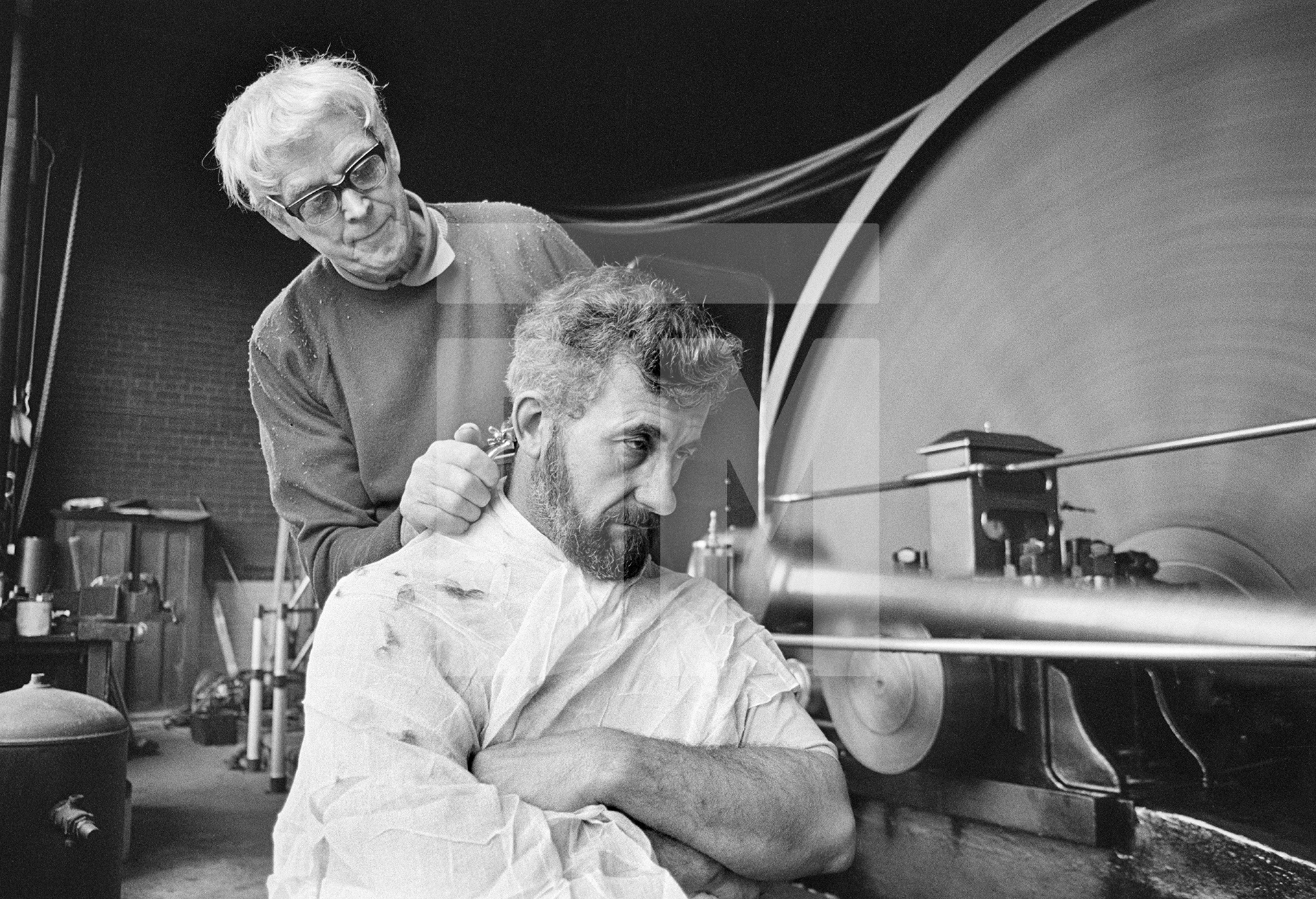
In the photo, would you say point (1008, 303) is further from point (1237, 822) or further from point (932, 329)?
point (1237, 822)

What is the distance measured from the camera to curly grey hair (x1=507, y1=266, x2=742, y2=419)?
49.6 inches

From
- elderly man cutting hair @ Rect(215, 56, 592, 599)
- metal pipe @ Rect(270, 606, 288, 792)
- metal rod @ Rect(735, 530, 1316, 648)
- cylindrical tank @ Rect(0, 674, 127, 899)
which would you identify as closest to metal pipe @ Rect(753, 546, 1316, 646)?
metal rod @ Rect(735, 530, 1316, 648)

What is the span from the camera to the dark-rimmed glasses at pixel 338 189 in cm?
Answer: 151

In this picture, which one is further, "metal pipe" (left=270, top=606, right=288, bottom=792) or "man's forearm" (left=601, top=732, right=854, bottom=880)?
"metal pipe" (left=270, top=606, right=288, bottom=792)

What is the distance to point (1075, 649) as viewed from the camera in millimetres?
2154

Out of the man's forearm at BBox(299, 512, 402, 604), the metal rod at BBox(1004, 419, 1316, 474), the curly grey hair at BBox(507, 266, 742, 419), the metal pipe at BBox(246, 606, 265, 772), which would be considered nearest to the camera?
the curly grey hair at BBox(507, 266, 742, 419)

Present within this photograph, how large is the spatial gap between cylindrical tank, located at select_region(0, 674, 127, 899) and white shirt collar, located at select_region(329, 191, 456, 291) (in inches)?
39.3

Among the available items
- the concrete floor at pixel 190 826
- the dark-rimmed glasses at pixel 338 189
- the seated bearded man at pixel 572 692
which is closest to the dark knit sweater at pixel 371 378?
the dark-rimmed glasses at pixel 338 189

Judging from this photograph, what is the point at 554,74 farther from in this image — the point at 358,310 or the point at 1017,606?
the point at 1017,606

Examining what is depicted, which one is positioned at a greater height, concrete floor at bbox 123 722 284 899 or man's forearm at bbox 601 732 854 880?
man's forearm at bbox 601 732 854 880

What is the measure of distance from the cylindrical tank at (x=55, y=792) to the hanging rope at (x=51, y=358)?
0.37 metres

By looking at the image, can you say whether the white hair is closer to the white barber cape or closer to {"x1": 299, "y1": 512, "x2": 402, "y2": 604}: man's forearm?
{"x1": 299, "y1": 512, "x2": 402, "y2": 604}: man's forearm

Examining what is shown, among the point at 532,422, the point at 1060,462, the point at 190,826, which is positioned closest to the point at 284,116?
the point at 532,422

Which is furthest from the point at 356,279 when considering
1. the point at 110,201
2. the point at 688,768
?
the point at 688,768
